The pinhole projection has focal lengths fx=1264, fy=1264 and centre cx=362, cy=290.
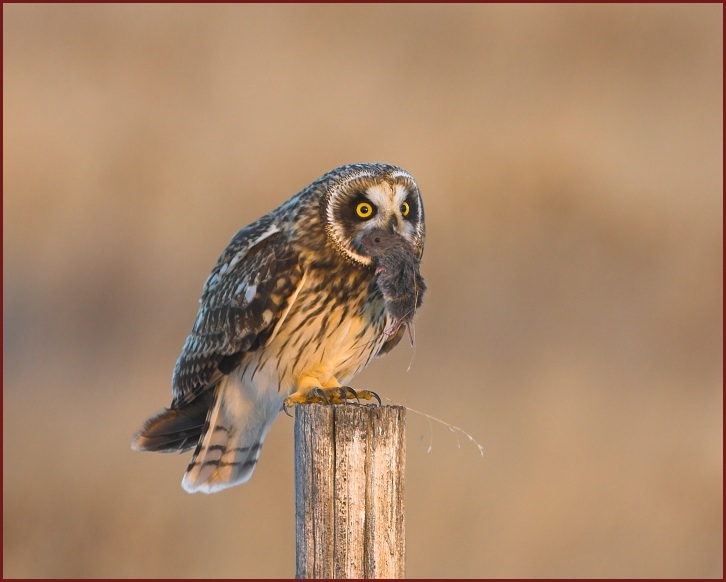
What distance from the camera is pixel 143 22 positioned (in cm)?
1132

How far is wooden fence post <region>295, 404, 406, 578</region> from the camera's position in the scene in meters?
3.40

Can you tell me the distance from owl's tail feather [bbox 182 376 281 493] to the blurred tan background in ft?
3.35

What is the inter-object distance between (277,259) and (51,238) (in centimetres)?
490

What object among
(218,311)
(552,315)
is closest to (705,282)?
(552,315)

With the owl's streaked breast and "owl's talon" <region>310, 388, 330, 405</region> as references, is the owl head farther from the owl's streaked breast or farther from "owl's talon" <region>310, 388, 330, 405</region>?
"owl's talon" <region>310, 388, 330, 405</region>

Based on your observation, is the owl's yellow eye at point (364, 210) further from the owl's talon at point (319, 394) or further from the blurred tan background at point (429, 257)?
the blurred tan background at point (429, 257)

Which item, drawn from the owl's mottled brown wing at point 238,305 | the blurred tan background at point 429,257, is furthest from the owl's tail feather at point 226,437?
the blurred tan background at point 429,257

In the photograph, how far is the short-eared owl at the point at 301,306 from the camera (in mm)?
4410

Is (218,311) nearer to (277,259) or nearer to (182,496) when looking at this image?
(277,259)

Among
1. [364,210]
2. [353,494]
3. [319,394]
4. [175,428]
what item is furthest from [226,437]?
[353,494]

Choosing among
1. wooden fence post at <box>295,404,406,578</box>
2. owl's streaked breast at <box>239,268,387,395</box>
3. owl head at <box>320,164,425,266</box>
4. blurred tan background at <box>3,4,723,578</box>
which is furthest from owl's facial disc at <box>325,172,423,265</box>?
blurred tan background at <box>3,4,723,578</box>

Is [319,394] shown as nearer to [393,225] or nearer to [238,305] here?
[238,305]

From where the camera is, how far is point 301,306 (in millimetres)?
4566

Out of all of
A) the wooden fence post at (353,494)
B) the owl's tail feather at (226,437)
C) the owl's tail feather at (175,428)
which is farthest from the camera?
the owl's tail feather at (226,437)
